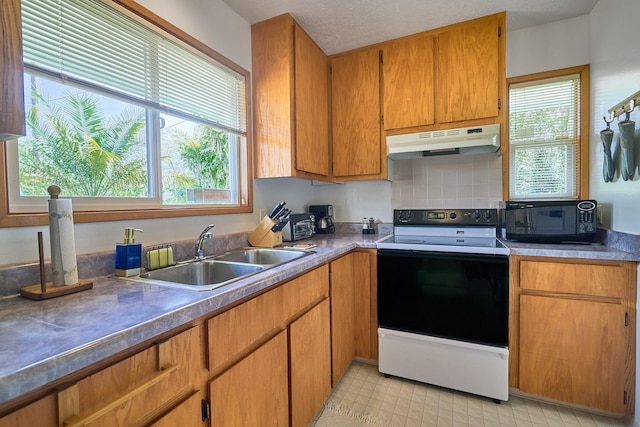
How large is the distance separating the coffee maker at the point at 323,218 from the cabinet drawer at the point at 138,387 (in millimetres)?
1833

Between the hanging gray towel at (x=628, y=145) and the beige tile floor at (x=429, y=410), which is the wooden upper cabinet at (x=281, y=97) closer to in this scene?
the beige tile floor at (x=429, y=410)

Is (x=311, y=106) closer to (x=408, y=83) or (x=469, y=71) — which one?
(x=408, y=83)

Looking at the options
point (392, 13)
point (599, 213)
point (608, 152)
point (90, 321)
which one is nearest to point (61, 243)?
point (90, 321)

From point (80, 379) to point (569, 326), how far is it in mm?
2197

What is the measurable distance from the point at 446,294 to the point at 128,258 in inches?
68.8

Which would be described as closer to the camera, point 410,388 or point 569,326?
point 569,326

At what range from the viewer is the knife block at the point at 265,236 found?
190 cm

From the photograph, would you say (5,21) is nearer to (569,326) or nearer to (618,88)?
(569,326)

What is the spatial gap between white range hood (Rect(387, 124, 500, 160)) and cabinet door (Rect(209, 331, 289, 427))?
5.26 ft

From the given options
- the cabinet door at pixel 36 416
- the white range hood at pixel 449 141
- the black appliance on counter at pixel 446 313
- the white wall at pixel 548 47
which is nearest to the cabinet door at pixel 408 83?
the white range hood at pixel 449 141

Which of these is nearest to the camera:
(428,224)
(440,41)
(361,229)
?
(440,41)

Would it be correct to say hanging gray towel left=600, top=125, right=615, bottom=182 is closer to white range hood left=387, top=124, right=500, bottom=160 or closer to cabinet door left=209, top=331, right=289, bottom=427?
white range hood left=387, top=124, right=500, bottom=160

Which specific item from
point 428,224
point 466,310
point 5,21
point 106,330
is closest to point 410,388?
point 466,310

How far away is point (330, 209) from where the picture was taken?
2.74 metres
